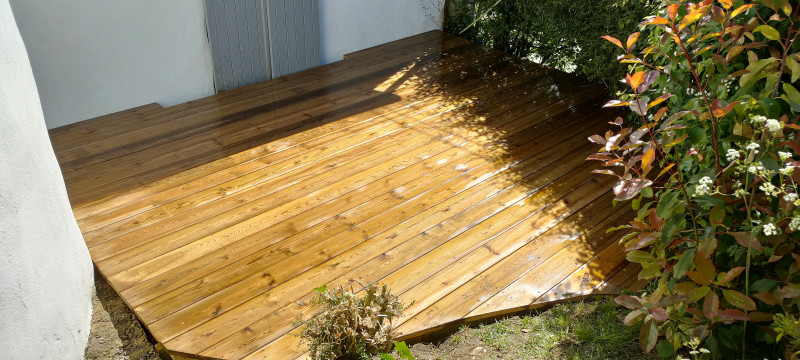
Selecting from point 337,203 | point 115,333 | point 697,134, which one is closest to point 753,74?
point 697,134

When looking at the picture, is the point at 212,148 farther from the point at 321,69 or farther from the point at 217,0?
the point at 321,69

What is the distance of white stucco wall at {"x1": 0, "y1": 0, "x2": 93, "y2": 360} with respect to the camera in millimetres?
2174

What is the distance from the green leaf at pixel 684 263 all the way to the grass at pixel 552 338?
651 mm

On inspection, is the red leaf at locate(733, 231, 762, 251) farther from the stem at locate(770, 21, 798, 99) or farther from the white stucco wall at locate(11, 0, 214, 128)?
the white stucco wall at locate(11, 0, 214, 128)

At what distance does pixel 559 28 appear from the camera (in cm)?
536

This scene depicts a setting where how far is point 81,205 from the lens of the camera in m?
3.55

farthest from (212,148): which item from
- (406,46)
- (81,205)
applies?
(406,46)

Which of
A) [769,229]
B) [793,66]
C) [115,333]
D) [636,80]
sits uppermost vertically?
[793,66]

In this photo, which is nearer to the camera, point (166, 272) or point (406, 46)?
point (166, 272)

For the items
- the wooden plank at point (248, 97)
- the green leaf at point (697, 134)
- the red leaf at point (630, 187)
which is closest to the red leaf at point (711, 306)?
the red leaf at point (630, 187)

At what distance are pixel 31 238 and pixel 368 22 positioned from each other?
14.5 feet

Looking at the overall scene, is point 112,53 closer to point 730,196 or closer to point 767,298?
point 730,196

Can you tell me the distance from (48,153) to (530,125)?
10.5 feet

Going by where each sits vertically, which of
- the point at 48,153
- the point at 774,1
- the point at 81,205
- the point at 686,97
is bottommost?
the point at 81,205
